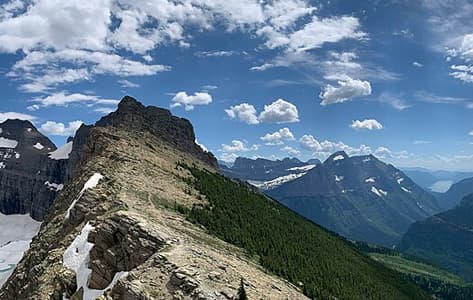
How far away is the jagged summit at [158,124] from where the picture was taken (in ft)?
474

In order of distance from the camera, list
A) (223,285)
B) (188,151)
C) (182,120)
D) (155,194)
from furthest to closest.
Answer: (182,120) < (188,151) < (155,194) < (223,285)

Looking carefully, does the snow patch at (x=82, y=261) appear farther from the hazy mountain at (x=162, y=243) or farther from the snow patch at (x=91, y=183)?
the snow patch at (x=91, y=183)

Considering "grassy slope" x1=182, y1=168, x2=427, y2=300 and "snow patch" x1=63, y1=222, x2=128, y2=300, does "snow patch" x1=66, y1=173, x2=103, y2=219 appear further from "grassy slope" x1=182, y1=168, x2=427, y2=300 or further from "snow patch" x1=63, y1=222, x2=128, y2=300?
"grassy slope" x1=182, y1=168, x2=427, y2=300

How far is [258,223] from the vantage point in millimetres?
97750

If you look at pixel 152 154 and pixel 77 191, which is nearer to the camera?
pixel 77 191

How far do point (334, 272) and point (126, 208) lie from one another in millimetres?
54424

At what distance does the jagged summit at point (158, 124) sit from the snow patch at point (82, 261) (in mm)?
83689

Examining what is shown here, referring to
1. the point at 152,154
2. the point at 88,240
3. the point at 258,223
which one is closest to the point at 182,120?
the point at 152,154

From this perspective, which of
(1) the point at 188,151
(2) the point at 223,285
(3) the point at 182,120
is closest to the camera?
(2) the point at 223,285

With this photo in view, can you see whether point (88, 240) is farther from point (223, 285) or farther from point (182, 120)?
point (182, 120)

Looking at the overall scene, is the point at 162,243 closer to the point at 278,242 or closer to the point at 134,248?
the point at 134,248

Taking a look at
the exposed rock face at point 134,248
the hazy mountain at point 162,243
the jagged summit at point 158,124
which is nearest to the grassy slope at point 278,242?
the hazy mountain at point 162,243

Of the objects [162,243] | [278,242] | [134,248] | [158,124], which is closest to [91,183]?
[134,248]

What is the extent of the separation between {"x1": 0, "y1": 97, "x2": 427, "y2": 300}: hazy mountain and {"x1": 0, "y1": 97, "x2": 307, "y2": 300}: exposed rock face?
14 centimetres
